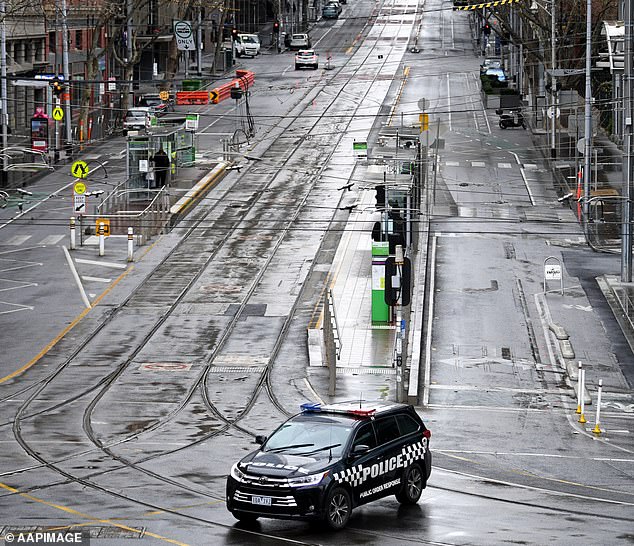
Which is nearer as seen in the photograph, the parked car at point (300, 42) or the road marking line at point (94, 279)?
the road marking line at point (94, 279)

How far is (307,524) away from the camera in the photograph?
65.6 feet

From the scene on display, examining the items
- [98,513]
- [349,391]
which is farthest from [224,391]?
[98,513]

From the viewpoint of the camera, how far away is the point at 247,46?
118m

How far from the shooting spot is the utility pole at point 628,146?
44.7 metres

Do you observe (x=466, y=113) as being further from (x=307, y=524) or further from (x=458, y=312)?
(x=307, y=524)

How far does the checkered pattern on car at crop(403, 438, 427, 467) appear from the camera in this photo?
69.9ft

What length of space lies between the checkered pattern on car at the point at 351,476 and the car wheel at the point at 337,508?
6.2 inches

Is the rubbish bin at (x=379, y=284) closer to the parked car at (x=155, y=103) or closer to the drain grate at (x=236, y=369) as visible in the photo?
the drain grate at (x=236, y=369)

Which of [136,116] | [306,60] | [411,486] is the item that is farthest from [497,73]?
[411,486]

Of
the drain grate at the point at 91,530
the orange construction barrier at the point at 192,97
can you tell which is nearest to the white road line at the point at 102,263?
the drain grate at the point at 91,530

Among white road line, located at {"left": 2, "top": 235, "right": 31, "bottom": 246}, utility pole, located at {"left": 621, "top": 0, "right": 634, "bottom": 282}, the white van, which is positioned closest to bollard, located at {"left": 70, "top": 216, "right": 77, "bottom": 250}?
white road line, located at {"left": 2, "top": 235, "right": 31, "bottom": 246}

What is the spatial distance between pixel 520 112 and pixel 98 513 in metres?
64.8

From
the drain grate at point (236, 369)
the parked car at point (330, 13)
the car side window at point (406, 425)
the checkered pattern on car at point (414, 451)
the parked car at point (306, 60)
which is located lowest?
the drain grate at point (236, 369)

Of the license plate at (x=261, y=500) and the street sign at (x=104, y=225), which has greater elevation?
the license plate at (x=261, y=500)
